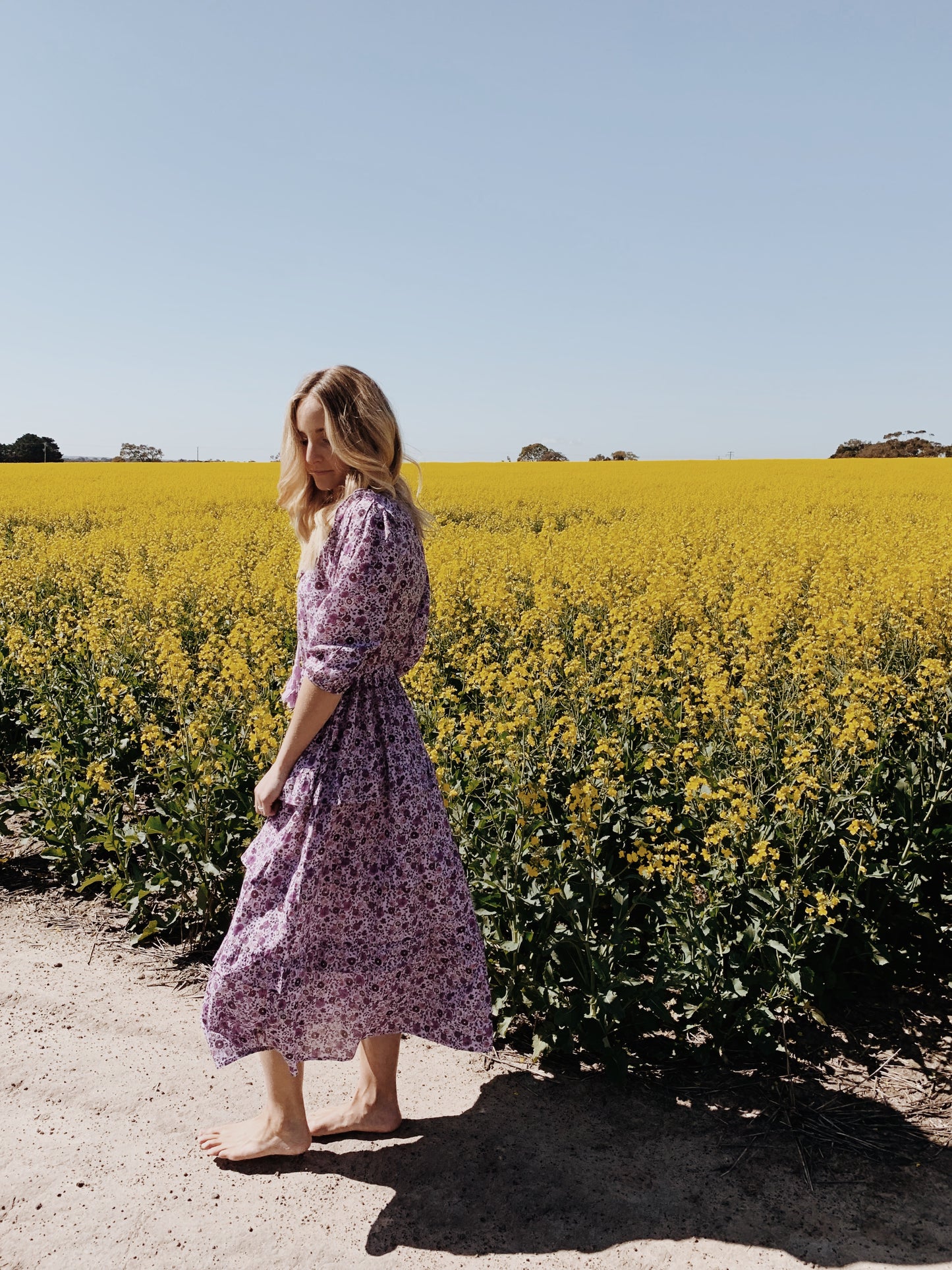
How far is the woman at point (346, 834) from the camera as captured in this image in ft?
7.95

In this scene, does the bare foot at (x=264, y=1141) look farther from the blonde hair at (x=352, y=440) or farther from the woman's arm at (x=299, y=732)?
the blonde hair at (x=352, y=440)

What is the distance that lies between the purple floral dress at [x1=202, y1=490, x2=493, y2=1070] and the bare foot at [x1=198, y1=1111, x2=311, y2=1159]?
234mm

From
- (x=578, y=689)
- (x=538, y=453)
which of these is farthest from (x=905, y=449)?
(x=578, y=689)

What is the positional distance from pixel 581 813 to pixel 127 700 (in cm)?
259

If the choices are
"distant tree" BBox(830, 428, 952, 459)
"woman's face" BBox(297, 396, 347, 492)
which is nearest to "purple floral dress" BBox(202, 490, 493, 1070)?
"woman's face" BBox(297, 396, 347, 492)

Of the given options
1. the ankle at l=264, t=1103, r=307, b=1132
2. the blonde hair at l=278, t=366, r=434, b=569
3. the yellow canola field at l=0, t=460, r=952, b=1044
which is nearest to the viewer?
the blonde hair at l=278, t=366, r=434, b=569

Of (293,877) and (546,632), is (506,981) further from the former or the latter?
(546,632)

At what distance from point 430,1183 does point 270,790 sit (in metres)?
1.21

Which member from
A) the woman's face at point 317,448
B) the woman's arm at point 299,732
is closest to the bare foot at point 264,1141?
the woman's arm at point 299,732

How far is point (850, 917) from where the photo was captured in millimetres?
3492

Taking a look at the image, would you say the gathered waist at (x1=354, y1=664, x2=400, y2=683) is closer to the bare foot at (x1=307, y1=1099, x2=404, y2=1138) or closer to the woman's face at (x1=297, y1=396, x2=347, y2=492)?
the woman's face at (x1=297, y1=396, x2=347, y2=492)

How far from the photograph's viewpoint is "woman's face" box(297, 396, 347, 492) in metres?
2.51

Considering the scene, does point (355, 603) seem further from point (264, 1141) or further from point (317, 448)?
point (264, 1141)

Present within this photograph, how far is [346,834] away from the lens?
251 centimetres
